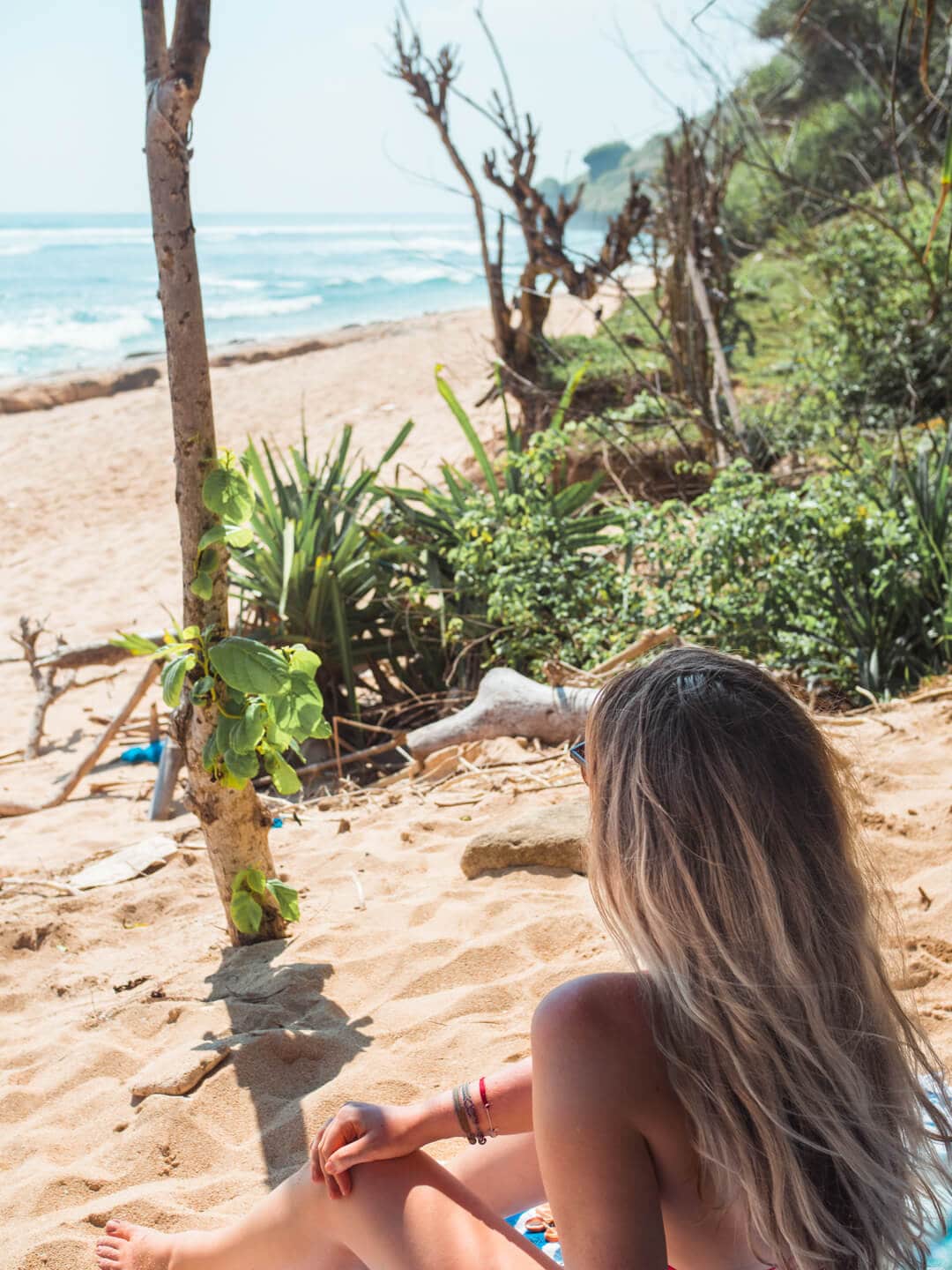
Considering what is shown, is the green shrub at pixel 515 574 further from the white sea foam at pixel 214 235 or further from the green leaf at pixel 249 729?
the white sea foam at pixel 214 235

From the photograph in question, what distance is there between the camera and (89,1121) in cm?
220

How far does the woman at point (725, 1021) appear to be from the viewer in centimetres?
113

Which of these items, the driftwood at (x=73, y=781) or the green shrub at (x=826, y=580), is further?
the driftwood at (x=73, y=781)

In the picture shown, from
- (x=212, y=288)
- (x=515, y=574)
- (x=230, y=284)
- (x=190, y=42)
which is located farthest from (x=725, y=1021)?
(x=230, y=284)

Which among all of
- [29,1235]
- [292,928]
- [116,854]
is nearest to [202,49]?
[292,928]

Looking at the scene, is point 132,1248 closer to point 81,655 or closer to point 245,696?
point 245,696

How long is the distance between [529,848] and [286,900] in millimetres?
692

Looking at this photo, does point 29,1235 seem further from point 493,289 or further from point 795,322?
point 795,322

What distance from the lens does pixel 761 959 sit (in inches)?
44.8

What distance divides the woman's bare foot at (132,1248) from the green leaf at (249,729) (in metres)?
0.91

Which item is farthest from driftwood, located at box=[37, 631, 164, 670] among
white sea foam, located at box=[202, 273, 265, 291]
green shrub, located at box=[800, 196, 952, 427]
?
white sea foam, located at box=[202, 273, 265, 291]

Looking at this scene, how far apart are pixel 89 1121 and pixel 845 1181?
5.29 ft

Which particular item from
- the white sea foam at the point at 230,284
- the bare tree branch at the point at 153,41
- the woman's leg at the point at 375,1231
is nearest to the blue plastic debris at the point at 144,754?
the bare tree branch at the point at 153,41

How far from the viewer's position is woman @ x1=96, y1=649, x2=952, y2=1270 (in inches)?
44.5
